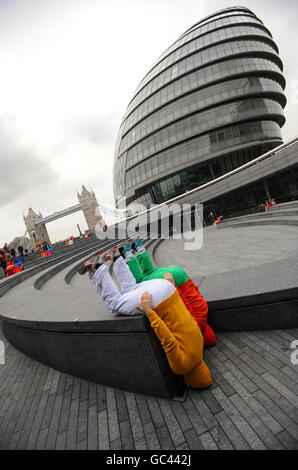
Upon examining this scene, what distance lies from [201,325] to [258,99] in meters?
42.6

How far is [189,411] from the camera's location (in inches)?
89.4

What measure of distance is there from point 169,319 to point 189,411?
990 mm

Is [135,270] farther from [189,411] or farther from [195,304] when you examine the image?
[189,411]

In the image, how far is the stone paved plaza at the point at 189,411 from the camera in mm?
1950

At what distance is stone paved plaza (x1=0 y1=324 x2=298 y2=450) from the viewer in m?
1.95

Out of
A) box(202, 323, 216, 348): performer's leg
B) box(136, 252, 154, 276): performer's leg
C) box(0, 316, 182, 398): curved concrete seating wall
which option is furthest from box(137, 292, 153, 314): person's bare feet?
box(202, 323, 216, 348): performer's leg

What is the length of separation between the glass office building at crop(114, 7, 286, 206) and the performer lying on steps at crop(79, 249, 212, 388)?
1392 inches

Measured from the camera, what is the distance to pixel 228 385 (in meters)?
2.44

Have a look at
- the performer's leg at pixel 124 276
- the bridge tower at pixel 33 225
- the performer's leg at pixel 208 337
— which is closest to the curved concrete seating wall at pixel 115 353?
the performer's leg at pixel 124 276

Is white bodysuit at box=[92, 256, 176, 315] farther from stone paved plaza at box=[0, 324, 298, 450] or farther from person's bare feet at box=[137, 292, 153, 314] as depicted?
stone paved plaza at box=[0, 324, 298, 450]

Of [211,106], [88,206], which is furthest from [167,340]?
[88,206]

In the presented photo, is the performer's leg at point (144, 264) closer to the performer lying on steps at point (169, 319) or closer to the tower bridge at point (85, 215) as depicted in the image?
the performer lying on steps at point (169, 319)
